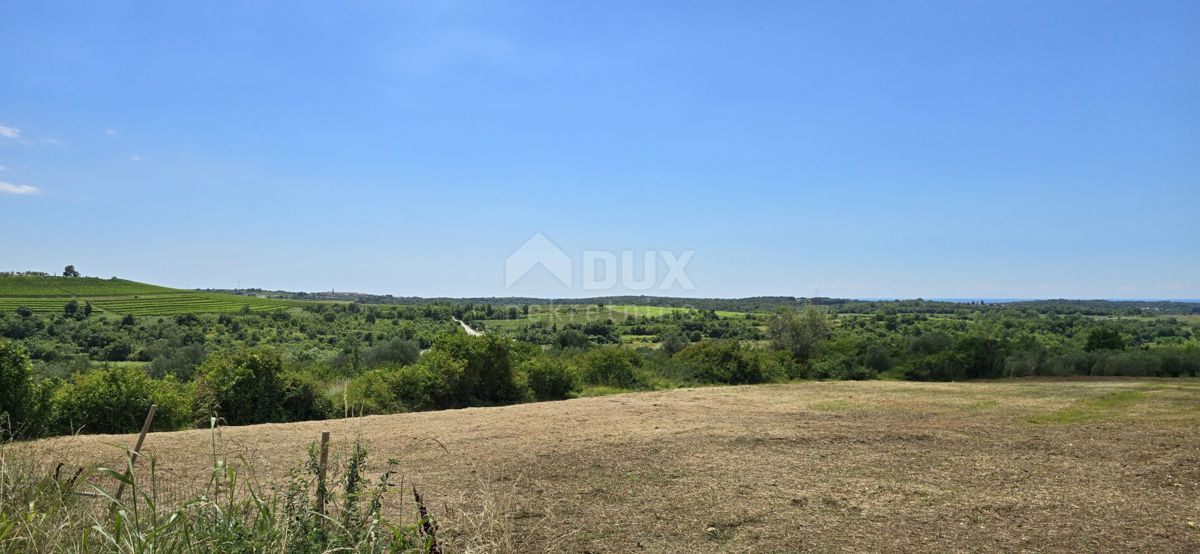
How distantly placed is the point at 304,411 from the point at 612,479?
10809mm

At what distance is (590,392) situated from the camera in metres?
23.2

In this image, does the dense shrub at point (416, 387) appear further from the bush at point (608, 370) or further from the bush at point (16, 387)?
the bush at point (16, 387)

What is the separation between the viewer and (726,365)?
90.6 feet

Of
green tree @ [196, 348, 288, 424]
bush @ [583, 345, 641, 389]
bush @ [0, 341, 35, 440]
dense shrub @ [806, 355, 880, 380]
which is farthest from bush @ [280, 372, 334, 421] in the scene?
dense shrub @ [806, 355, 880, 380]

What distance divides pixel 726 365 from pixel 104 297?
61198mm

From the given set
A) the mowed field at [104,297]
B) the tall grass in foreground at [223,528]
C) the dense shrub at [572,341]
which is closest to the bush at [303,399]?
the tall grass in foreground at [223,528]

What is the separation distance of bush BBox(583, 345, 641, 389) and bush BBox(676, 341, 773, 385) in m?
3.72

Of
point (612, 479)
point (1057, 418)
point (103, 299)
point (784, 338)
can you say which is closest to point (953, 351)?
point (784, 338)

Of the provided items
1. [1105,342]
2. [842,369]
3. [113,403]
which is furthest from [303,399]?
[1105,342]

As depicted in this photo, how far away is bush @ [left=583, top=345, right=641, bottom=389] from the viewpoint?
81.7 feet

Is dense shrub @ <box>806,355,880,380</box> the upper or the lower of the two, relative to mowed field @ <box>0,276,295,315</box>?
lower

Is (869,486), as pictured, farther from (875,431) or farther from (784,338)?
(784,338)

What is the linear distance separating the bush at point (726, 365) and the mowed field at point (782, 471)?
9.63 meters

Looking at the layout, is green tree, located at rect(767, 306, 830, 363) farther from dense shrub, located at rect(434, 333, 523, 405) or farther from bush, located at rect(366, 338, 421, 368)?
bush, located at rect(366, 338, 421, 368)
